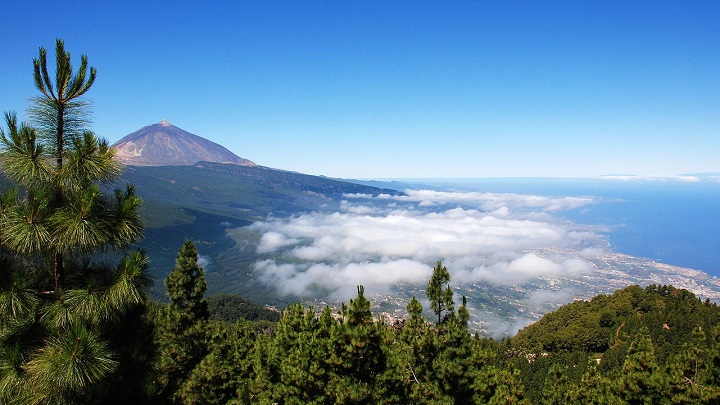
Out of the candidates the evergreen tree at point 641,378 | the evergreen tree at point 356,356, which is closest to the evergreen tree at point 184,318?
the evergreen tree at point 356,356

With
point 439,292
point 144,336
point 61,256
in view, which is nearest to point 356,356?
point 439,292

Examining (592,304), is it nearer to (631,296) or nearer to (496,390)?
(631,296)

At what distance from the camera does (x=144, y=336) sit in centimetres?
593

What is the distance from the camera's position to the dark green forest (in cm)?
479

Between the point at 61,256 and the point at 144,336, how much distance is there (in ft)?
5.56

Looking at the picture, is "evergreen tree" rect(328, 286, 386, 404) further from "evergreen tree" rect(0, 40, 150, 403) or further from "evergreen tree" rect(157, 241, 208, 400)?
"evergreen tree" rect(157, 241, 208, 400)

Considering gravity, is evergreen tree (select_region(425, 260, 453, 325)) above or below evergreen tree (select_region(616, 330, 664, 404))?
above

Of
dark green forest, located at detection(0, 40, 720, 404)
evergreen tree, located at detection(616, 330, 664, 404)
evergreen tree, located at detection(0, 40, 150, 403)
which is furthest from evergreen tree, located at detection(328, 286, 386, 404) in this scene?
evergreen tree, located at detection(616, 330, 664, 404)

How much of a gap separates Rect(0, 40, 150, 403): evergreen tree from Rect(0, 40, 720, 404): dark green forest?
2cm

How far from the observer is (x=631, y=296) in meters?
65.6

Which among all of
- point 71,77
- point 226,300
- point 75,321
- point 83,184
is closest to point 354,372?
point 75,321

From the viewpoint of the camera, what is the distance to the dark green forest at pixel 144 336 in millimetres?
4785

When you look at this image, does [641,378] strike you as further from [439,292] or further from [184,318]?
[184,318]

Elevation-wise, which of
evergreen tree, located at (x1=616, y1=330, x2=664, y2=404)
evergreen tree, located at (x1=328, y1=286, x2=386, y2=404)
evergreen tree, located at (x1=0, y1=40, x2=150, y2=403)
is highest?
evergreen tree, located at (x1=0, y1=40, x2=150, y2=403)
